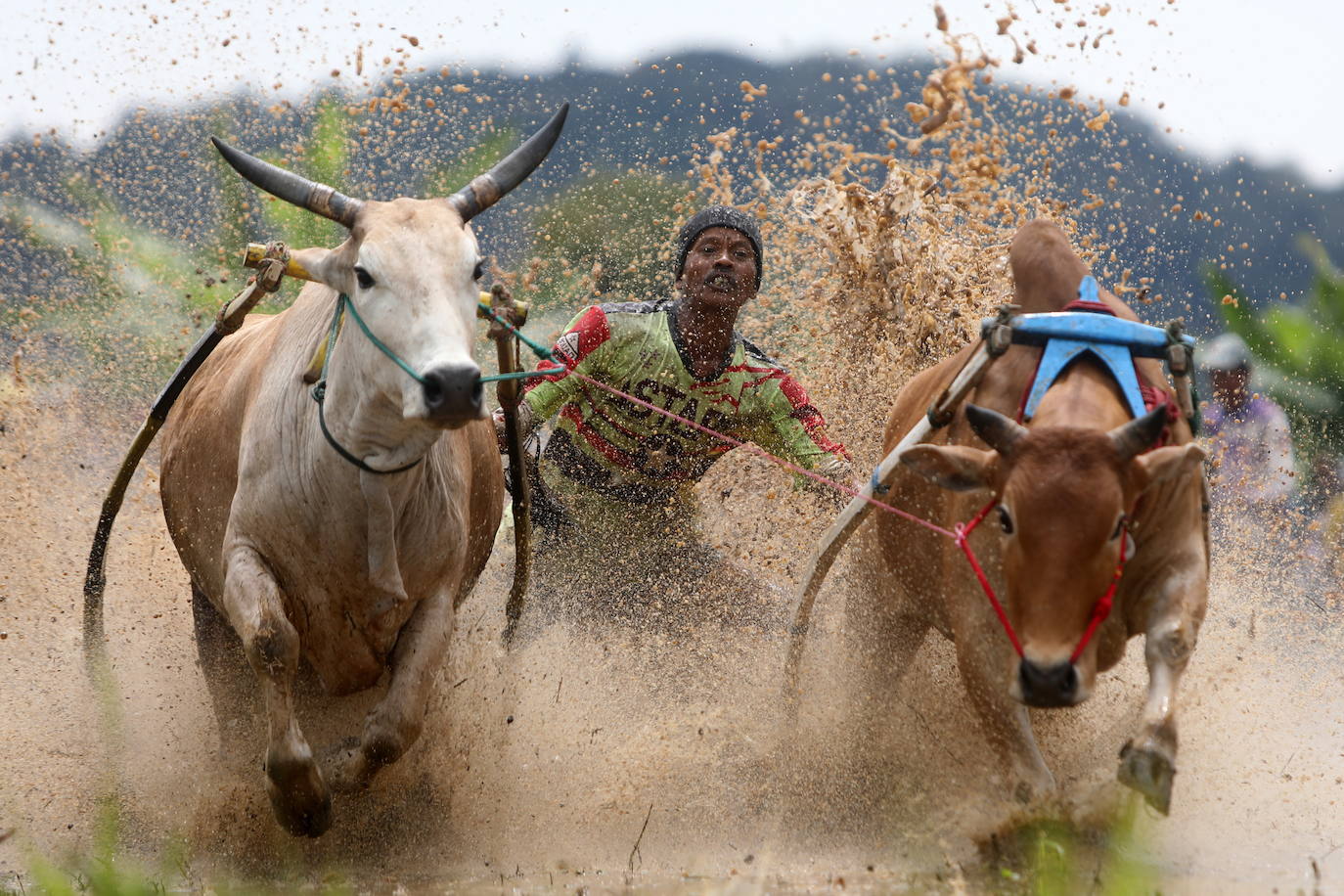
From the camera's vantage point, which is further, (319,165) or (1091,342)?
(319,165)

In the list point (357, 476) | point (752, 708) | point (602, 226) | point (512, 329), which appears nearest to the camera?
point (357, 476)

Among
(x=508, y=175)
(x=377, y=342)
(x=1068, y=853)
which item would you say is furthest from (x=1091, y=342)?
(x=377, y=342)

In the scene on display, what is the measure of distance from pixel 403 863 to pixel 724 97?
197 inches

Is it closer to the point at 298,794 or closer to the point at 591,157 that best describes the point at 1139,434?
the point at 298,794

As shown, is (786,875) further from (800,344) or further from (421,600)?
(800,344)

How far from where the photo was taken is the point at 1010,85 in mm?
6406

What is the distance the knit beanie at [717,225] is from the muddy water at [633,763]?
3.44 feet

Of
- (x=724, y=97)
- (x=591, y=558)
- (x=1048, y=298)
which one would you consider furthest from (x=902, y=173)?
(x=724, y=97)

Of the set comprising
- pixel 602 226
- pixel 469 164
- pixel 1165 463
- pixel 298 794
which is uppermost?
pixel 1165 463

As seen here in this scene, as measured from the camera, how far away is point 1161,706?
3688mm

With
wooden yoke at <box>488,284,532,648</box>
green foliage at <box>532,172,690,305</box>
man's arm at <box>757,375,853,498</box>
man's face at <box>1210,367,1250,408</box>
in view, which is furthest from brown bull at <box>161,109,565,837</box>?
man's face at <box>1210,367,1250,408</box>

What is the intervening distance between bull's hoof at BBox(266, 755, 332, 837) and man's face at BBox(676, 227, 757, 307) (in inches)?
102

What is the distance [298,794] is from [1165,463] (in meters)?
2.37

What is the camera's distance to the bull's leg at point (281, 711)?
13.5 ft
